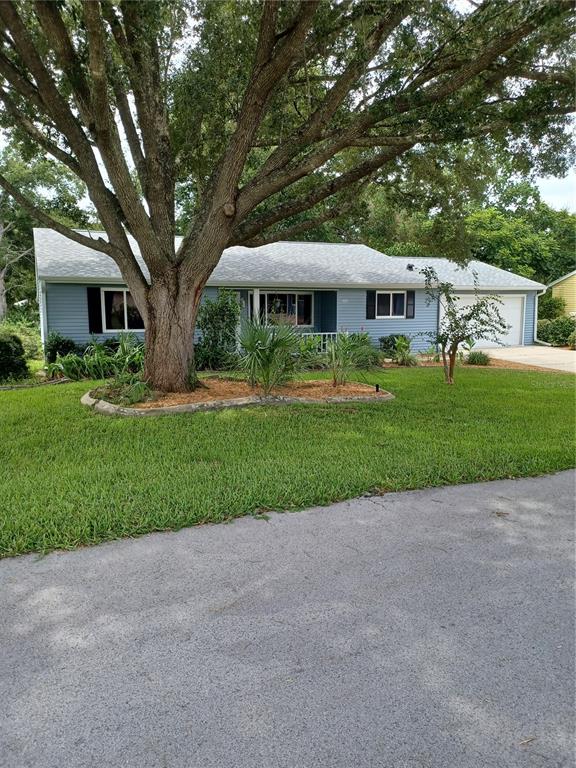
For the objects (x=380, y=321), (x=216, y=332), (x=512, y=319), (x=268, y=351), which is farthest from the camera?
(x=512, y=319)

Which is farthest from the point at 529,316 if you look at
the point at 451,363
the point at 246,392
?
the point at 246,392

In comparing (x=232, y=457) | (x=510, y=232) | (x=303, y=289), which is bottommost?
(x=232, y=457)

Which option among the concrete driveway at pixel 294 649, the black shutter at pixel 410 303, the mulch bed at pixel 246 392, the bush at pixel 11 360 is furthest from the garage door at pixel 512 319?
the concrete driveway at pixel 294 649

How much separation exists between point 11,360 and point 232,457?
8844 mm

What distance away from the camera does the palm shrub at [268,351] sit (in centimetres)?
839

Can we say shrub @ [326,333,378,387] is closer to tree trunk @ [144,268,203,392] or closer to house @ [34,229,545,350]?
tree trunk @ [144,268,203,392]

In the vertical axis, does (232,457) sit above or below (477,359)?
below

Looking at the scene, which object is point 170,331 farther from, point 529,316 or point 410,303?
point 529,316

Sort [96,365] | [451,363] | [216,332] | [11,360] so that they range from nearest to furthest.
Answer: [451,363] → [96,365] → [11,360] → [216,332]

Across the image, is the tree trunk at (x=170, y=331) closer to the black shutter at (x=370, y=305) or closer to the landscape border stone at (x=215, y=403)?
the landscape border stone at (x=215, y=403)

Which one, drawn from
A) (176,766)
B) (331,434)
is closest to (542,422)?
(331,434)

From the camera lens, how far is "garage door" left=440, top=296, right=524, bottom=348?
21.1 meters

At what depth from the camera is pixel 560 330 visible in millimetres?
21578

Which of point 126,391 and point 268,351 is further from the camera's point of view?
point 126,391
